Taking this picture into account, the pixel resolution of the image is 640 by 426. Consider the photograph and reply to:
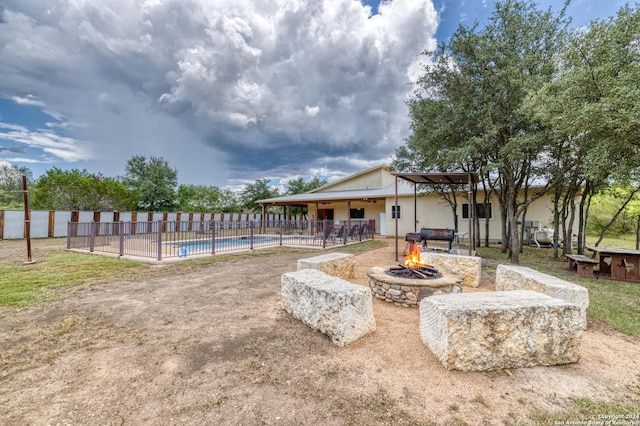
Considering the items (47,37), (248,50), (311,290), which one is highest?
(248,50)

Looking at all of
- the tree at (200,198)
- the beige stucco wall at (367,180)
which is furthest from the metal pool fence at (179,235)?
the tree at (200,198)

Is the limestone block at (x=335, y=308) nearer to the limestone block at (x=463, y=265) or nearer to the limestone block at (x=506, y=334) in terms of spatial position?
the limestone block at (x=506, y=334)

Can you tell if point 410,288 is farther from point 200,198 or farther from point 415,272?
point 200,198

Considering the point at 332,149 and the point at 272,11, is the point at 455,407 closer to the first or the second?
the point at 272,11

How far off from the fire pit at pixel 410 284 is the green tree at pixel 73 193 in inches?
893

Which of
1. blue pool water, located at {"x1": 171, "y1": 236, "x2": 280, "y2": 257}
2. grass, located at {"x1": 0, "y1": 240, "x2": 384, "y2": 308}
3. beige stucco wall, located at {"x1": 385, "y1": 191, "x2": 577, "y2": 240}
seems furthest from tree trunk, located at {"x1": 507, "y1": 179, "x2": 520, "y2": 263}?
blue pool water, located at {"x1": 171, "y1": 236, "x2": 280, "y2": 257}

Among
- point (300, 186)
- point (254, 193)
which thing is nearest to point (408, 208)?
point (254, 193)

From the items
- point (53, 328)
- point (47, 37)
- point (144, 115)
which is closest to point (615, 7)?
point (53, 328)

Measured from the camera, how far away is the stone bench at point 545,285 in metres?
3.24

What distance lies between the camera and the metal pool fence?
8883 mm

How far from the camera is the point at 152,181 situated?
28078 millimetres

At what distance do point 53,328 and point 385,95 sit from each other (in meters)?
15.7

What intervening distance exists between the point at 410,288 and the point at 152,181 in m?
31.9

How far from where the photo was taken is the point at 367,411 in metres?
1.86
